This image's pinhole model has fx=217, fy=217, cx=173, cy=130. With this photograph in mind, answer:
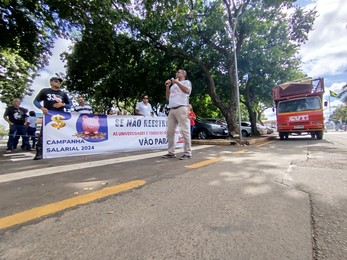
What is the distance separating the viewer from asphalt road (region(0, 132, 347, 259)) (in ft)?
4.32

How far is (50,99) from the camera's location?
508 cm

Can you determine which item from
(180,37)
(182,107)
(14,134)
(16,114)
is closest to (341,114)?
(180,37)

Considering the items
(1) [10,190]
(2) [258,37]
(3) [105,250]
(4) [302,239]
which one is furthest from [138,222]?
(2) [258,37]

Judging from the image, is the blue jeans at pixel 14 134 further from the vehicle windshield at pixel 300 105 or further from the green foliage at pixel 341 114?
the green foliage at pixel 341 114

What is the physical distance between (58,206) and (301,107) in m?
13.1

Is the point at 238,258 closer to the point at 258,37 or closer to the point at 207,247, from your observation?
the point at 207,247

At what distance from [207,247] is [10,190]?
2.38 m

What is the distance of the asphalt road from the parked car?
35.8 feet

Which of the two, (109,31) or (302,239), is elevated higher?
(109,31)

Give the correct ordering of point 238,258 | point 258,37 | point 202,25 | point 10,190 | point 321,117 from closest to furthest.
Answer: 1. point 238,258
2. point 10,190
3. point 321,117
4. point 202,25
5. point 258,37

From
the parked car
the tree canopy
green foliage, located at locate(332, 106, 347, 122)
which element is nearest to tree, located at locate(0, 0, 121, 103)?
the tree canopy

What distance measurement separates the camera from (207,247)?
135 cm

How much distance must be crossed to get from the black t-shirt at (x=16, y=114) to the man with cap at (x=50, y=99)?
397 cm

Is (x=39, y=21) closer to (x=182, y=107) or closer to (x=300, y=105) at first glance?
(x=182, y=107)
